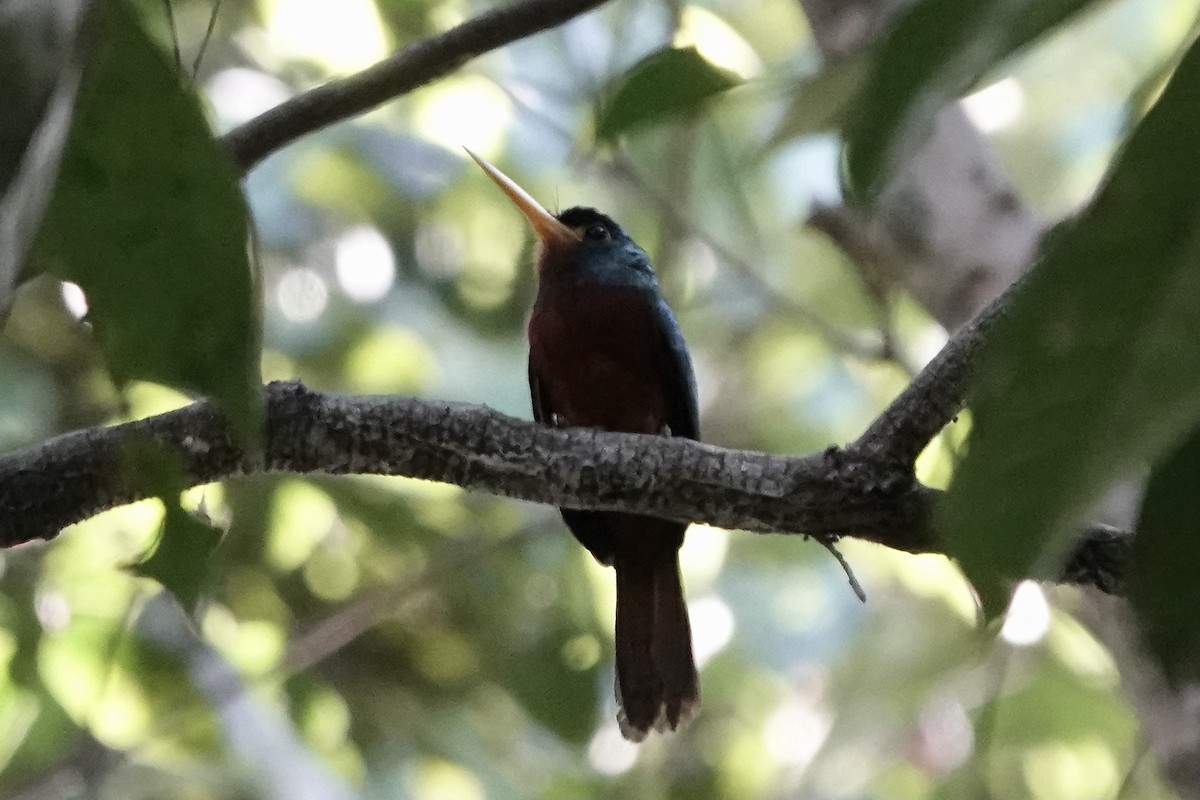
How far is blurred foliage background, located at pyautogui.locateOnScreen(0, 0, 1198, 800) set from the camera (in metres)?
2.52

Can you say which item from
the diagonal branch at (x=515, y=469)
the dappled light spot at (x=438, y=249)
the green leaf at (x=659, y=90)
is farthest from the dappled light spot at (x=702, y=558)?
the green leaf at (x=659, y=90)

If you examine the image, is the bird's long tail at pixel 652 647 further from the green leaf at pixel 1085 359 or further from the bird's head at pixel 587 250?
the green leaf at pixel 1085 359

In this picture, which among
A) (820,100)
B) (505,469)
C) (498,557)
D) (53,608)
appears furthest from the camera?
(498,557)

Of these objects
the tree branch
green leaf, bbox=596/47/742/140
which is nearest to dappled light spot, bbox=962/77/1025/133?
the tree branch

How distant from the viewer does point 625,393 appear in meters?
2.70

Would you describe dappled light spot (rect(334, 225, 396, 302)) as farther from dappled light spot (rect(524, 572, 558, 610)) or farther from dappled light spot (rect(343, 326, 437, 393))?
dappled light spot (rect(524, 572, 558, 610))

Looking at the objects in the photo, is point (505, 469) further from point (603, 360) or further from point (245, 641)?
point (245, 641)

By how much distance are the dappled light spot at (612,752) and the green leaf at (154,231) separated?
2.83 m

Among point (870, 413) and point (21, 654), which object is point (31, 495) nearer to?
point (21, 654)

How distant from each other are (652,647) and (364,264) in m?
1.16

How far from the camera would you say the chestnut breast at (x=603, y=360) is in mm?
2701

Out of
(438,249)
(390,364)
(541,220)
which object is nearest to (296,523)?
(390,364)

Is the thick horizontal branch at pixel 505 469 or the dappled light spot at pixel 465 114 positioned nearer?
the thick horizontal branch at pixel 505 469

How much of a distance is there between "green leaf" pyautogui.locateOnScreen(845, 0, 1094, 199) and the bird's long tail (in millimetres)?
1998
